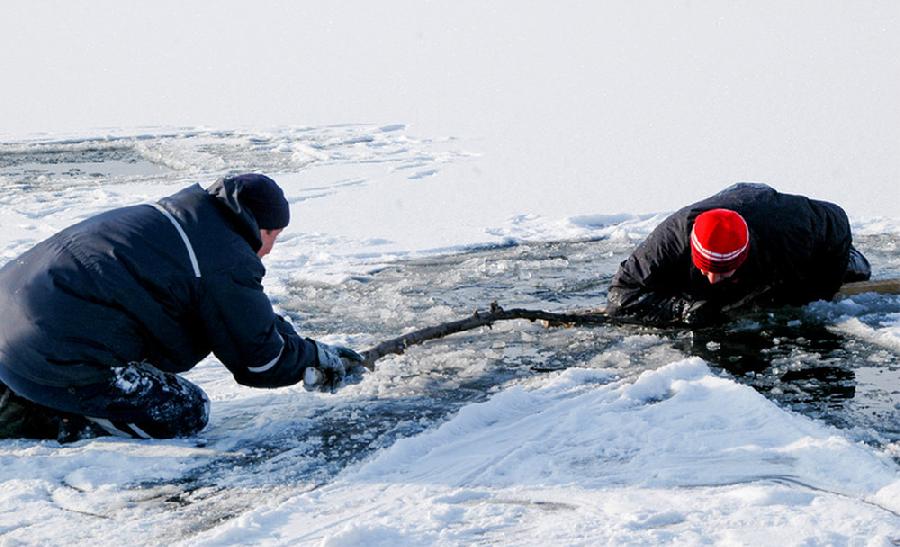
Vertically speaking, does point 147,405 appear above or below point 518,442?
above

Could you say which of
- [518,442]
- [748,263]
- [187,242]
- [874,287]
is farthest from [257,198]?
[874,287]

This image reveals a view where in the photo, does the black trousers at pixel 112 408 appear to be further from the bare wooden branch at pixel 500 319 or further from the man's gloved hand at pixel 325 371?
the bare wooden branch at pixel 500 319

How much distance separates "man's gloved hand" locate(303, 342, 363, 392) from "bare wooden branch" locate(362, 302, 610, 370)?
0.24m

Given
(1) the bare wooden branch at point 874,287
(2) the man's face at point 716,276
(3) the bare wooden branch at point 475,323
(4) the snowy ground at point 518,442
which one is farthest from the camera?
(1) the bare wooden branch at point 874,287

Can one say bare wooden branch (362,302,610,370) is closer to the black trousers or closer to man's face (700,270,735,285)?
man's face (700,270,735,285)

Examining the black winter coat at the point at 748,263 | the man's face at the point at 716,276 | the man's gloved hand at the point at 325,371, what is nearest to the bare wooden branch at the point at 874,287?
the black winter coat at the point at 748,263

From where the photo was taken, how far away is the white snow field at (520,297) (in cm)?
316

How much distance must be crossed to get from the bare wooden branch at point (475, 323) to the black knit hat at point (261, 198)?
0.89 meters

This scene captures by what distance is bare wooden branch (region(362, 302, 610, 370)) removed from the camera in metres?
4.65

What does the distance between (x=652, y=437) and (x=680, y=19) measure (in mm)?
16244

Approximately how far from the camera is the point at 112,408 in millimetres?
3850

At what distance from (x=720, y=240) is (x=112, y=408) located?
2.97 m

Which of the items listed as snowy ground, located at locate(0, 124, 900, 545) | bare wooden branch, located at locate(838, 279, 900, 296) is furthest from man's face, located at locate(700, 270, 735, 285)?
bare wooden branch, located at locate(838, 279, 900, 296)

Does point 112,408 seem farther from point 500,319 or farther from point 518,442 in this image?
point 500,319
